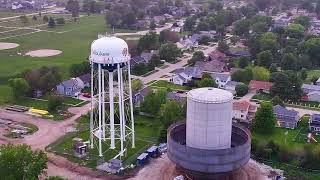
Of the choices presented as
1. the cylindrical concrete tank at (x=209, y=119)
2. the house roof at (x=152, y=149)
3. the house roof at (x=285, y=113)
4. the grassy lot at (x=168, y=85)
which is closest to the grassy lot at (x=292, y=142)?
the house roof at (x=285, y=113)

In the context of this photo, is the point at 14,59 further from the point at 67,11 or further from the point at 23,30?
the point at 67,11

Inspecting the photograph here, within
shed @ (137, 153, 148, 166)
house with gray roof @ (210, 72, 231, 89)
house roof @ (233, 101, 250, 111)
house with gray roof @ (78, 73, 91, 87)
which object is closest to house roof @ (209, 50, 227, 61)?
house with gray roof @ (210, 72, 231, 89)

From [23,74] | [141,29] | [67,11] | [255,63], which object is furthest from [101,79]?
[67,11]

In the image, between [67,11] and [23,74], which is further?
[67,11]

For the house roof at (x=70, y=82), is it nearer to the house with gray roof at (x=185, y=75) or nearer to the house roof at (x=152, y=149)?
the house with gray roof at (x=185, y=75)

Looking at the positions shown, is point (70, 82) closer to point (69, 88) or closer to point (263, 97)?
point (69, 88)

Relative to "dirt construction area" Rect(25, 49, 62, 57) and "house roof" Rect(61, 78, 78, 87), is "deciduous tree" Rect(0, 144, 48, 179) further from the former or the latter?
"dirt construction area" Rect(25, 49, 62, 57)
